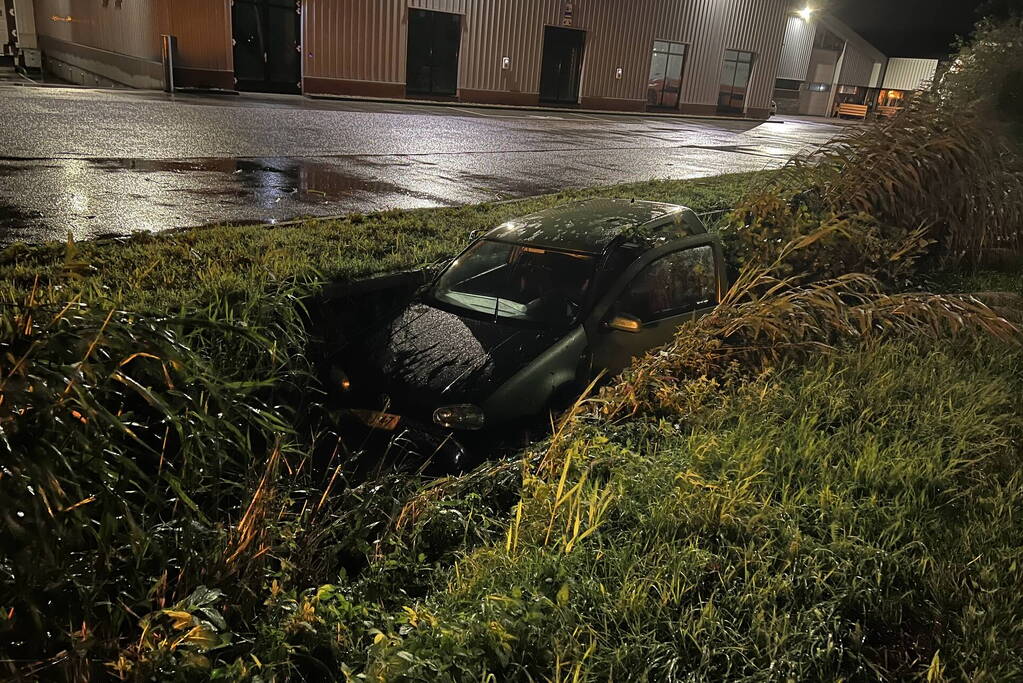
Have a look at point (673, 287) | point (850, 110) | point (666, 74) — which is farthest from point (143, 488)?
point (850, 110)

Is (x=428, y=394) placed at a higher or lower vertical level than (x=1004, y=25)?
lower

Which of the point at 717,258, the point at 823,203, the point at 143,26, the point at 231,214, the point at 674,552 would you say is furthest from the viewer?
the point at 143,26

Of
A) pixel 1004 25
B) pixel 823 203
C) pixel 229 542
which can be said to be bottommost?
pixel 229 542

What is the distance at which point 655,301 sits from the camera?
5164mm

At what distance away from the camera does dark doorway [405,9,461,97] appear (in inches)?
1070

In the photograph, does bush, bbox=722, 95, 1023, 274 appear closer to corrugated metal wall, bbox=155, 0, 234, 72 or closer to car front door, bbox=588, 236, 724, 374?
car front door, bbox=588, 236, 724, 374

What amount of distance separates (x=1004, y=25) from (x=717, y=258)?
714 cm

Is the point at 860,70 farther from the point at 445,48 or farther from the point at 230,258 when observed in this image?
the point at 230,258

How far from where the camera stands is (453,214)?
28.3 ft

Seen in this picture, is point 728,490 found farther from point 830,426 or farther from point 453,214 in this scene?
point 453,214

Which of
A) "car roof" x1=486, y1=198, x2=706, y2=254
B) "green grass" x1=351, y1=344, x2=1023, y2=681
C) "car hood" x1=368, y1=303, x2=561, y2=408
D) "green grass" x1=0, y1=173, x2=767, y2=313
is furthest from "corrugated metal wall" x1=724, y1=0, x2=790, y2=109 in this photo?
"green grass" x1=351, y1=344, x2=1023, y2=681

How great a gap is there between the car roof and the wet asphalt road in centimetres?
394

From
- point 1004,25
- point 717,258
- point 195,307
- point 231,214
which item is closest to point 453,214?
point 231,214

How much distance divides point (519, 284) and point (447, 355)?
0.86 m
